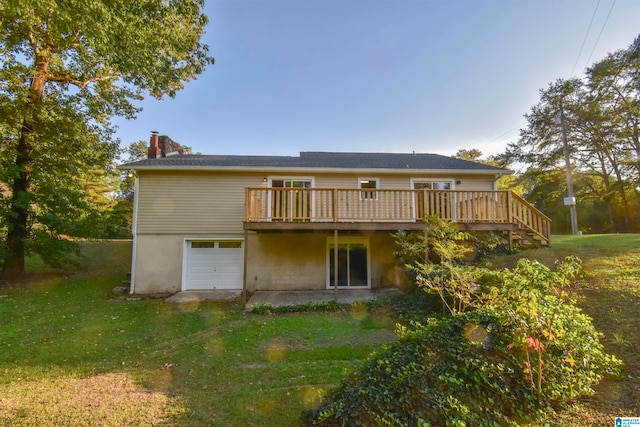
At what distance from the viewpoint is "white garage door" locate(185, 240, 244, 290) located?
34.4ft

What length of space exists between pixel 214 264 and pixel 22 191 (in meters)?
7.46

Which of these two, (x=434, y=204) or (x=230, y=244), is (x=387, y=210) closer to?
(x=434, y=204)

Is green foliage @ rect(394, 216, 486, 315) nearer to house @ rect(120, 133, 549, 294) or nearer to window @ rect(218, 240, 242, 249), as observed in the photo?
house @ rect(120, 133, 549, 294)

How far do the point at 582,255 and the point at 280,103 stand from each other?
12742mm

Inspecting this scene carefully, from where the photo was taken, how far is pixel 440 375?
2.90 meters

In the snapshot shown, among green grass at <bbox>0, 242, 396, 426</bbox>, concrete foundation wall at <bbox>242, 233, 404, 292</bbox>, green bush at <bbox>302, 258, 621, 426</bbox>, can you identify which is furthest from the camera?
concrete foundation wall at <bbox>242, 233, 404, 292</bbox>

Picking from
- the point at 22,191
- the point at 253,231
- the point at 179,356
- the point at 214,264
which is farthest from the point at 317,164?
the point at 22,191

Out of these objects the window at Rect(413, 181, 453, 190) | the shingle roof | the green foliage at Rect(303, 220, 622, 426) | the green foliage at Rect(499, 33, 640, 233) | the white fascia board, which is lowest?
the green foliage at Rect(303, 220, 622, 426)

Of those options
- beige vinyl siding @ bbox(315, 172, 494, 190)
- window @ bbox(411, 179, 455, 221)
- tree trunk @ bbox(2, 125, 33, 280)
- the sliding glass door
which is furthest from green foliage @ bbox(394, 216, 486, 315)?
tree trunk @ bbox(2, 125, 33, 280)

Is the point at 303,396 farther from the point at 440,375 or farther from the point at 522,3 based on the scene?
the point at 522,3

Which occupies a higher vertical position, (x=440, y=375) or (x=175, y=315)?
(x=440, y=375)

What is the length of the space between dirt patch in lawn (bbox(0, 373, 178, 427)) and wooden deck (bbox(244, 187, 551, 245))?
5.26 m

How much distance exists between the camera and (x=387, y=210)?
9531mm

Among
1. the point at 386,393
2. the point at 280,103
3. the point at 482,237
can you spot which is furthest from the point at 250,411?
the point at 280,103
